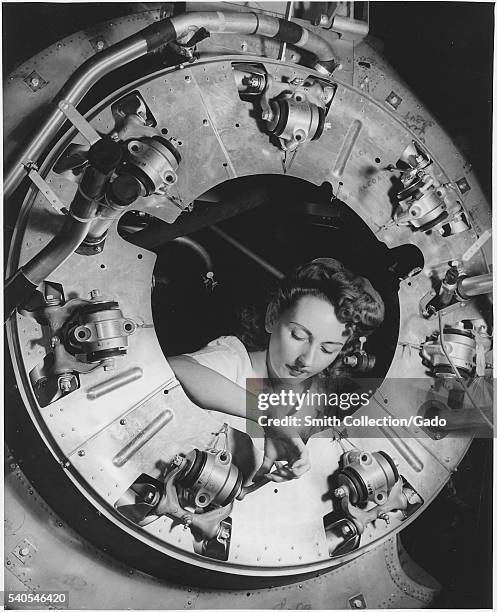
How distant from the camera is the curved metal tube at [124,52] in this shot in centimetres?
205

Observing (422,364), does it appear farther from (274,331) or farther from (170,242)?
(170,242)

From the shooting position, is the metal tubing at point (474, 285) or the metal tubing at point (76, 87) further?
the metal tubing at point (474, 285)

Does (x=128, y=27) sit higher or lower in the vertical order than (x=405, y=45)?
lower

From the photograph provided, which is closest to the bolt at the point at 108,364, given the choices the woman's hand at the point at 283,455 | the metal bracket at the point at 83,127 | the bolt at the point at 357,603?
the woman's hand at the point at 283,455

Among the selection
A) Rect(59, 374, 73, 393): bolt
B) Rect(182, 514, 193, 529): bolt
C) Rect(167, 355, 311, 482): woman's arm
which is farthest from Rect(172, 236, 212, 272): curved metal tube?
Rect(182, 514, 193, 529): bolt

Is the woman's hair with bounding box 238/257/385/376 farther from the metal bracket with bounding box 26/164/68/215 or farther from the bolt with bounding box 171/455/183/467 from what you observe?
the metal bracket with bounding box 26/164/68/215

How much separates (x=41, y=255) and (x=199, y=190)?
0.49 meters

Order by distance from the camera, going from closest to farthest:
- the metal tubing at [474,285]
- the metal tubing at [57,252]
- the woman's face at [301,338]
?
1. the metal tubing at [57,252]
2. the woman's face at [301,338]
3. the metal tubing at [474,285]

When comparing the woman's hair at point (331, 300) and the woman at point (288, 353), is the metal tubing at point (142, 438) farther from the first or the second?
the woman's hair at point (331, 300)

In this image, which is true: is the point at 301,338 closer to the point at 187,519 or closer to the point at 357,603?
the point at 187,519

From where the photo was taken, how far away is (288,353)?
2.15 m

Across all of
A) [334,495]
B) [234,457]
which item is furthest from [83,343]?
[334,495]

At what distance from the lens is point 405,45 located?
96.4 inches

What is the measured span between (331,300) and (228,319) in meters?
0.32
